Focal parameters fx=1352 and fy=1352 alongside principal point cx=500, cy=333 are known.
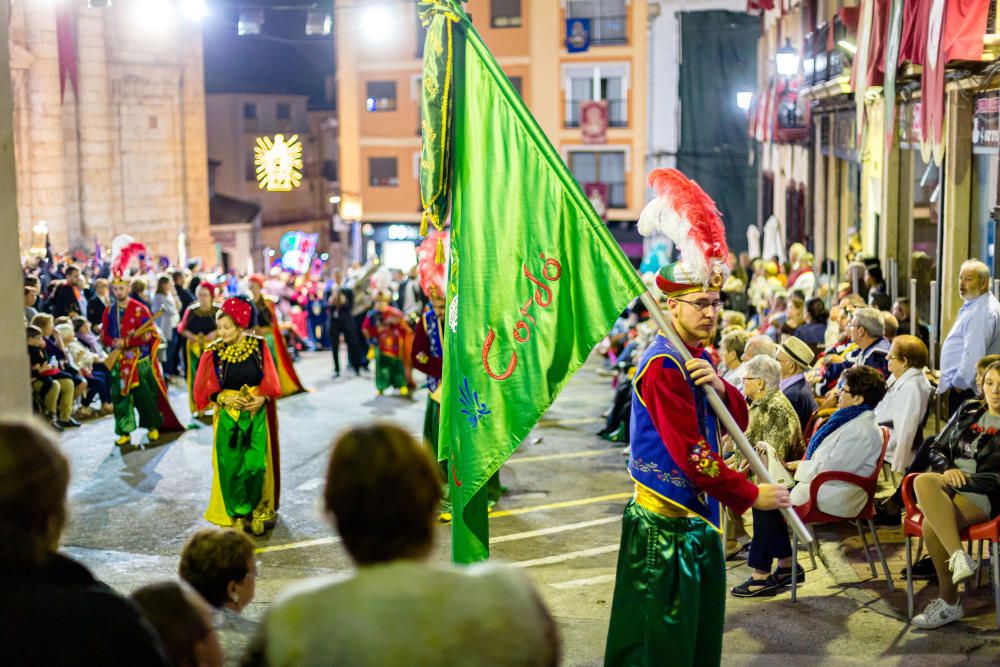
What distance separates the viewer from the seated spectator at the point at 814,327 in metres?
13.3

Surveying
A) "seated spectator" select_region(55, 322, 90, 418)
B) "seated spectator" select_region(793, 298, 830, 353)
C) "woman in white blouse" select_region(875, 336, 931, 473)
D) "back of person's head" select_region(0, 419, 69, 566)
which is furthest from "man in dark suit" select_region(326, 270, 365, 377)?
"back of person's head" select_region(0, 419, 69, 566)

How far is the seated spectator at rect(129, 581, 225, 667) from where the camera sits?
11.4ft

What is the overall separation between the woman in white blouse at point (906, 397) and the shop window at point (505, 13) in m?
34.8

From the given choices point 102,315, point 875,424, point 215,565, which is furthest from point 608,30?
point 215,565

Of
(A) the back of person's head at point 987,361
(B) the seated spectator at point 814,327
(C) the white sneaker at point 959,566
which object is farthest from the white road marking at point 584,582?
(B) the seated spectator at point 814,327

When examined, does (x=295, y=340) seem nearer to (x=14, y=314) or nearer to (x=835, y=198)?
(x=835, y=198)

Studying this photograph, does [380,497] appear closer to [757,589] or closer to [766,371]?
[757,589]

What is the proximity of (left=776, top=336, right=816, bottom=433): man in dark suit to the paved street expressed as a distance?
0.94 metres

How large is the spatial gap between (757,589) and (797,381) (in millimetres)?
2280

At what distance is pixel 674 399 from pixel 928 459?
10.3 feet

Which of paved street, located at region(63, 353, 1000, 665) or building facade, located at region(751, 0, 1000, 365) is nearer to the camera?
paved street, located at region(63, 353, 1000, 665)

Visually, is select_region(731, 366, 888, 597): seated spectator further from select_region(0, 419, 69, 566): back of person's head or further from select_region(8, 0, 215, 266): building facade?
select_region(8, 0, 215, 266): building facade

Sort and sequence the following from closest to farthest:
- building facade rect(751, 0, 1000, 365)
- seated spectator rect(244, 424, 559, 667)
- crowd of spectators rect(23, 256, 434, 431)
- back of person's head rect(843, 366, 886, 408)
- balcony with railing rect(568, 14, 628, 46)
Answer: seated spectator rect(244, 424, 559, 667) → back of person's head rect(843, 366, 886, 408) → building facade rect(751, 0, 1000, 365) → crowd of spectators rect(23, 256, 434, 431) → balcony with railing rect(568, 14, 628, 46)

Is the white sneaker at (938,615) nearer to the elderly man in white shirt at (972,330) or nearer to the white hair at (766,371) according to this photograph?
the white hair at (766,371)
